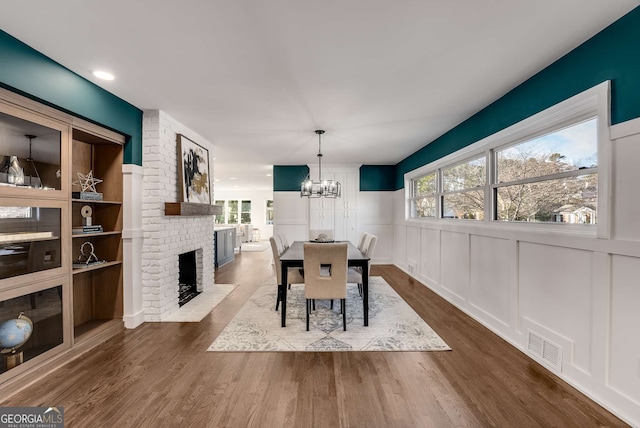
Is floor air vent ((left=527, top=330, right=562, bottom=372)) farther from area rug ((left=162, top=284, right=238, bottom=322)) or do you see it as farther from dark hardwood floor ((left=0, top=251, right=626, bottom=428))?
area rug ((left=162, top=284, right=238, bottom=322))

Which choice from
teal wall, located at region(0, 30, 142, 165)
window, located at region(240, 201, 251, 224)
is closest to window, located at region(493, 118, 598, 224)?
teal wall, located at region(0, 30, 142, 165)

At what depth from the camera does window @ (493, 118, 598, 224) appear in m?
2.05

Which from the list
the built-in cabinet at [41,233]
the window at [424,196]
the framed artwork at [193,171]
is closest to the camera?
the built-in cabinet at [41,233]

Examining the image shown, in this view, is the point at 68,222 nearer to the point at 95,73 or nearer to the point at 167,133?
the point at 95,73

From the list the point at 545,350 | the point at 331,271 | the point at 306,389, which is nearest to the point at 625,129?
the point at 545,350

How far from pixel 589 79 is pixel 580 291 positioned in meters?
1.50

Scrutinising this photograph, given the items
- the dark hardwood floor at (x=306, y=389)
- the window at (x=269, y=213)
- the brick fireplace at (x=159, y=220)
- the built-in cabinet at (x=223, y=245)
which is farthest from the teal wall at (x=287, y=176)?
the window at (x=269, y=213)

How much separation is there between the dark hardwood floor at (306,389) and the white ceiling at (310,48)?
8.04 ft

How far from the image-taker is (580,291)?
197 centimetres

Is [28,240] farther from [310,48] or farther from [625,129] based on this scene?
[625,129]

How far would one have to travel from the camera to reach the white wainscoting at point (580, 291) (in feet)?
5.41

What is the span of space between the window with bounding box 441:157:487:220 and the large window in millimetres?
13

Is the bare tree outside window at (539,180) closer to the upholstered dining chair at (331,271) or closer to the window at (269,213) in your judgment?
the upholstered dining chair at (331,271)

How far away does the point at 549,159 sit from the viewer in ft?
7.92
